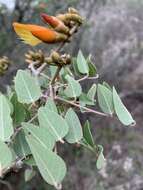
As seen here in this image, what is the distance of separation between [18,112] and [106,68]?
311 centimetres

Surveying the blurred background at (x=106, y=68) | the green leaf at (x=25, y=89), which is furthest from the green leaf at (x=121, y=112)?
the blurred background at (x=106, y=68)

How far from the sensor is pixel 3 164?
23.0 inches

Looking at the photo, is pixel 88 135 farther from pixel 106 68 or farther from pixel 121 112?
pixel 106 68

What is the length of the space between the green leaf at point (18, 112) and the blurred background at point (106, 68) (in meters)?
1.49

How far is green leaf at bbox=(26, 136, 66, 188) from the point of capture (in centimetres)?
53

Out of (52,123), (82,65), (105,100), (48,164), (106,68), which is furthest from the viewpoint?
(106,68)

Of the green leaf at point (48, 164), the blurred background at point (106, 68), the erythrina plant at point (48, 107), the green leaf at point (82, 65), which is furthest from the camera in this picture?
the blurred background at point (106, 68)

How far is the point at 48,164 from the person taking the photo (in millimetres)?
530

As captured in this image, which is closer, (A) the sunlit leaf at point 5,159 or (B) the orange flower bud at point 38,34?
(A) the sunlit leaf at point 5,159

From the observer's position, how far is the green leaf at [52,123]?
640 millimetres

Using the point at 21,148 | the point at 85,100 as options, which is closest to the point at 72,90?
the point at 85,100

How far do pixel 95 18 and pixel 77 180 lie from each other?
1772mm

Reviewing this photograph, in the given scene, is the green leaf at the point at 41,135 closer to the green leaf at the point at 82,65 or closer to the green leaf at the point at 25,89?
the green leaf at the point at 25,89

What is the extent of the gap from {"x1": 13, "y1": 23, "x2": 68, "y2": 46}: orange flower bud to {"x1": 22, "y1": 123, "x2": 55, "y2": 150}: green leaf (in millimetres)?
138
